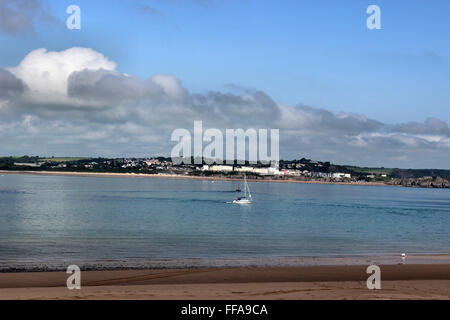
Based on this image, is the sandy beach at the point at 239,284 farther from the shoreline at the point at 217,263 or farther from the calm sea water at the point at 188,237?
the calm sea water at the point at 188,237

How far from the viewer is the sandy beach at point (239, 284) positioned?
16422 millimetres

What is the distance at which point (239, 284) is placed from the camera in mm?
19375

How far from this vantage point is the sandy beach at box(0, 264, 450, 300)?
647 inches

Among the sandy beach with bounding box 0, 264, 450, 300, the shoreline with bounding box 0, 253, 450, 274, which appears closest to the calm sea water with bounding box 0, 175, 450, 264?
the shoreline with bounding box 0, 253, 450, 274

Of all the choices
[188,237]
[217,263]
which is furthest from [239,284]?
[188,237]

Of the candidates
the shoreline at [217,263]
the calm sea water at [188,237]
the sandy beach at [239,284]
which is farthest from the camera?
the calm sea water at [188,237]

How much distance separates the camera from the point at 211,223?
170 feet

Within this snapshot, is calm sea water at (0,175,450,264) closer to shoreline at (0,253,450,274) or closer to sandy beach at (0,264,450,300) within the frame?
shoreline at (0,253,450,274)

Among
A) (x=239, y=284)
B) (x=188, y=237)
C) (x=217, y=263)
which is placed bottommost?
(x=188, y=237)

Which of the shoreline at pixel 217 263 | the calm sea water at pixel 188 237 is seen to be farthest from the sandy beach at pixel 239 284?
the calm sea water at pixel 188 237

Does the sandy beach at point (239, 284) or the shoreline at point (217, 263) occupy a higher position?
the sandy beach at point (239, 284)

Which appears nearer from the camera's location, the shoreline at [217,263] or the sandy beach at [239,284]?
the sandy beach at [239,284]

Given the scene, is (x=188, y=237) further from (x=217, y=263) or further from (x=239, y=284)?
(x=239, y=284)
